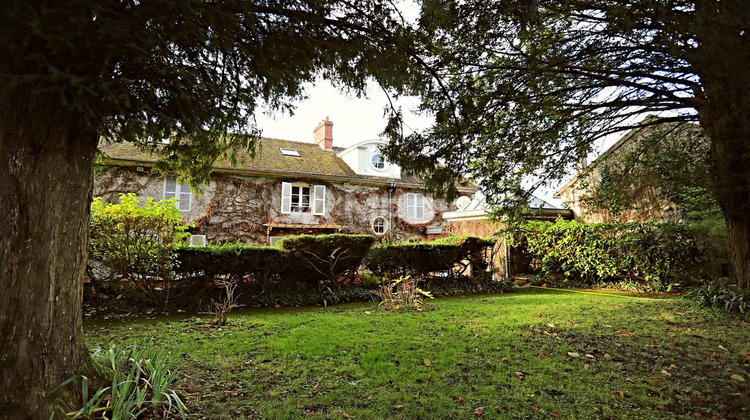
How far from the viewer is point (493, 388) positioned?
122 inches

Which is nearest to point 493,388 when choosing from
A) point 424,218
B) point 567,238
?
point 567,238

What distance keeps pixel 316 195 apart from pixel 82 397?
560 inches

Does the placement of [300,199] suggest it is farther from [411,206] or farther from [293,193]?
[411,206]

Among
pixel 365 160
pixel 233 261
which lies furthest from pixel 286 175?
pixel 233 261

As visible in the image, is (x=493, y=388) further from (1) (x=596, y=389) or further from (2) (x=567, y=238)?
(2) (x=567, y=238)

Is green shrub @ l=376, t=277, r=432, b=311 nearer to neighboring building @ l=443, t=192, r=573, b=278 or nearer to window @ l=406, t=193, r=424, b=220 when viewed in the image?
neighboring building @ l=443, t=192, r=573, b=278

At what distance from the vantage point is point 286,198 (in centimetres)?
1572

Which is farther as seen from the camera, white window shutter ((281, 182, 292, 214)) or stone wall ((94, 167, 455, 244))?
white window shutter ((281, 182, 292, 214))

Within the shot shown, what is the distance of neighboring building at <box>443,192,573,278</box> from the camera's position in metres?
13.5

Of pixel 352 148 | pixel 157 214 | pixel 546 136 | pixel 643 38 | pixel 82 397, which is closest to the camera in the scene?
pixel 82 397

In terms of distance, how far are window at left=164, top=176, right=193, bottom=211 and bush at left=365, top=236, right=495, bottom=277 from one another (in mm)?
8480

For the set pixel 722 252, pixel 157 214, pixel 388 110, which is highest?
pixel 388 110

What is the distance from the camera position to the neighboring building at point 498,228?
13.5 m

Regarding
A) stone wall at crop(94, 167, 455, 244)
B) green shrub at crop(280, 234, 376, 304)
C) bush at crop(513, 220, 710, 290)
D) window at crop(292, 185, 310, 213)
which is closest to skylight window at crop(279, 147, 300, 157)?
stone wall at crop(94, 167, 455, 244)
